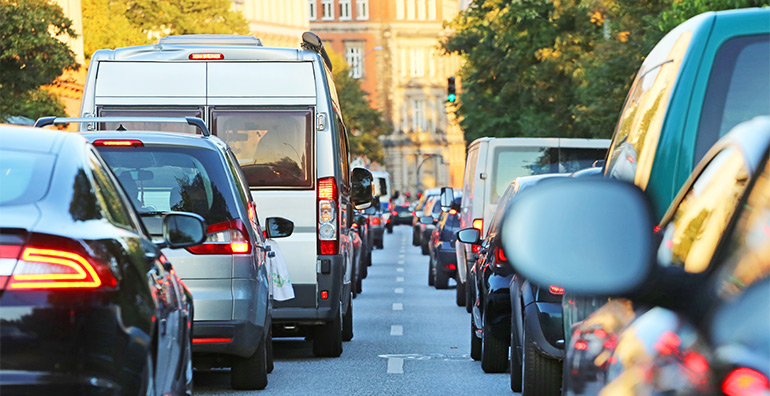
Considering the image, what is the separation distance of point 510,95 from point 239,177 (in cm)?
4184

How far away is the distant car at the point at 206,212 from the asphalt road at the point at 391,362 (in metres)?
0.89

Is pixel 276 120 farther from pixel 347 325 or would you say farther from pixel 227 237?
pixel 227 237

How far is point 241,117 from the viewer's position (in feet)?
42.4

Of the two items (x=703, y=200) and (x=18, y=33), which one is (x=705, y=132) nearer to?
(x=703, y=200)

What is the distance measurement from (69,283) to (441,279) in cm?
2012

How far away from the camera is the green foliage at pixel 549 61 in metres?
33.9

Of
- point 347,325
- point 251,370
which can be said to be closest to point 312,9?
point 347,325

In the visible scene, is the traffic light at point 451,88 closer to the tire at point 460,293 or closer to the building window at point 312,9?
the tire at point 460,293

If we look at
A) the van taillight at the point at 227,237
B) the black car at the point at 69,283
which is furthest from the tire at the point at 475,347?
the black car at the point at 69,283

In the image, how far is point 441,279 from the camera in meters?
24.6

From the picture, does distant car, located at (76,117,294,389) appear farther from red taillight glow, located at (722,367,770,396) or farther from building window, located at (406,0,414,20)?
building window, located at (406,0,414,20)

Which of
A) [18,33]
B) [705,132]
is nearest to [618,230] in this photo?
[705,132]

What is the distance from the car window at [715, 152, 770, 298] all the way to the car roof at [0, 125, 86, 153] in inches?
113


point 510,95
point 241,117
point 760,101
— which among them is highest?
point 760,101
